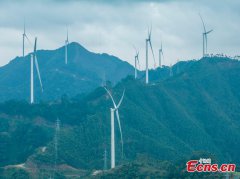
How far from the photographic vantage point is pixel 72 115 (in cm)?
17262

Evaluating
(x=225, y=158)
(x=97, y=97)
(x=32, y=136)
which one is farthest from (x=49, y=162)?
(x=225, y=158)

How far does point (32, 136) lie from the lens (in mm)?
160500

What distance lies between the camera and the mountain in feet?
505

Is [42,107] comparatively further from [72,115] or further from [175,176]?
[175,176]

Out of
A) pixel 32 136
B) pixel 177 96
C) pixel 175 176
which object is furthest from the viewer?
pixel 177 96

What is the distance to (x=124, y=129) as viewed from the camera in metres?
170

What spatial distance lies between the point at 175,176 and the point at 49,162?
1651 inches

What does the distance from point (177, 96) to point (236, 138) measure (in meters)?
20.5

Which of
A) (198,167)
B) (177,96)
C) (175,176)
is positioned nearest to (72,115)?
(177,96)

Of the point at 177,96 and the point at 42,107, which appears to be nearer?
the point at 42,107

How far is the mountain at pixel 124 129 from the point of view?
15388 centimetres

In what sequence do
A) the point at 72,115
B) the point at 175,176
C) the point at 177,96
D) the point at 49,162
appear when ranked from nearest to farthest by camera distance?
1. the point at 175,176
2. the point at 49,162
3. the point at 72,115
4. the point at 177,96

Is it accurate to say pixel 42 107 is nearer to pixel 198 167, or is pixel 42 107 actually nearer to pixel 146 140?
pixel 146 140

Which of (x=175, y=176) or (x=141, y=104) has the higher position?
(x=141, y=104)
